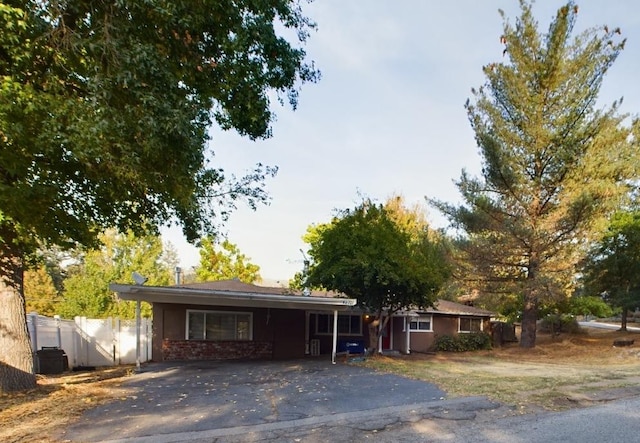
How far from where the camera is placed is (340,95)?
42.5ft

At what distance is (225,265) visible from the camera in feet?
98.4

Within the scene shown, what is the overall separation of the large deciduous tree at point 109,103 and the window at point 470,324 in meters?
17.9

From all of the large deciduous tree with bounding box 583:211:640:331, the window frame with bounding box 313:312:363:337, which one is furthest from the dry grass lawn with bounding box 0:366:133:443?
the large deciduous tree with bounding box 583:211:640:331

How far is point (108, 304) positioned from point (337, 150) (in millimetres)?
19693

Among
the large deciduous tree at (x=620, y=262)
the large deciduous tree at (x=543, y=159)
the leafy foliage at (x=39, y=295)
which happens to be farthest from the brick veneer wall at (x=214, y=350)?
the leafy foliage at (x=39, y=295)

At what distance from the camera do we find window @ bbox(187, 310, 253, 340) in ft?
50.5

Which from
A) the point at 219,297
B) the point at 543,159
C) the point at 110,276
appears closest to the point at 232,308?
the point at 219,297

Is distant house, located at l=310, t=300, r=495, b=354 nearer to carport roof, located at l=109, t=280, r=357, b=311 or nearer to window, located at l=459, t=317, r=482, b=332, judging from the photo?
window, located at l=459, t=317, r=482, b=332

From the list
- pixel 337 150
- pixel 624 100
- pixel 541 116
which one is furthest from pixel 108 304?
pixel 624 100

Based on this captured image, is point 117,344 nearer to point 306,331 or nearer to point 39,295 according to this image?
point 306,331

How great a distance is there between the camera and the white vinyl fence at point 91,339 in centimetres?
1292

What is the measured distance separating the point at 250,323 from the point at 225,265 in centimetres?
1414

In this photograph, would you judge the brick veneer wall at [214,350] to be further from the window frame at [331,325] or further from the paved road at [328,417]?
the paved road at [328,417]

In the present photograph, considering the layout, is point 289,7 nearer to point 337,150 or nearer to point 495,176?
point 337,150
